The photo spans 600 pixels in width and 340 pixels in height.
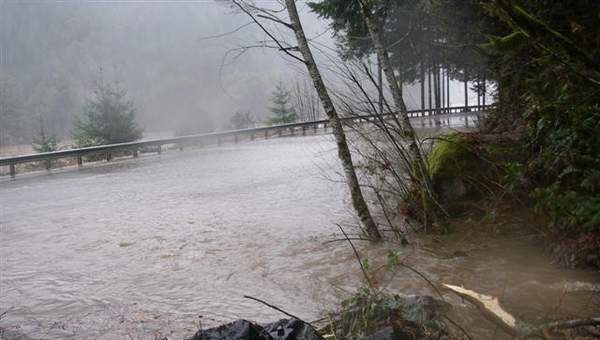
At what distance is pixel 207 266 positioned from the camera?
709cm

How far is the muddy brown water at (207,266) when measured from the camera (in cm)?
524

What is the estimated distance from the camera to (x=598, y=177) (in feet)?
16.4

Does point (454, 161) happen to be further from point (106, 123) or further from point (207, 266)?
point (106, 123)

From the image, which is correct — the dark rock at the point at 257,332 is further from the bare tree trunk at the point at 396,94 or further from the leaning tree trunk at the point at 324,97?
the bare tree trunk at the point at 396,94

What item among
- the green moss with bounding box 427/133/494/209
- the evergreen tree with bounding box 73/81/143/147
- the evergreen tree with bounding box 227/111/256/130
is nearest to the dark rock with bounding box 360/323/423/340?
the green moss with bounding box 427/133/494/209

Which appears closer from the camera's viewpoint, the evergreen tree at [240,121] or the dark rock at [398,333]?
the dark rock at [398,333]

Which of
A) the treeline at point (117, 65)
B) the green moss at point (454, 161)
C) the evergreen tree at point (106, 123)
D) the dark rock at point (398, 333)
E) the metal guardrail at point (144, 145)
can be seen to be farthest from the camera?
the treeline at point (117, 65)

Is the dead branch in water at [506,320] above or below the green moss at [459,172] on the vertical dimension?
below

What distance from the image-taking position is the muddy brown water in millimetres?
5242

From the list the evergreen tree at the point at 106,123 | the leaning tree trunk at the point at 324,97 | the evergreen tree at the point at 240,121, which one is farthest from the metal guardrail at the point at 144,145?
the evergreen tree at the point at 240,121

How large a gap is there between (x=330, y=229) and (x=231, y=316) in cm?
380

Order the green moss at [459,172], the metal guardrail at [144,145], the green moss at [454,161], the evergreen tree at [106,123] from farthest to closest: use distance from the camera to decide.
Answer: the evergreen tree at [106,123] → the metal guardrail at [144,145] → the green moss at [454,161] → the green moss at [459,172]

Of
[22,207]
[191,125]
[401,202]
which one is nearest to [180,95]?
[191,125]

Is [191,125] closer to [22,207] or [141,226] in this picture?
[22,207]
